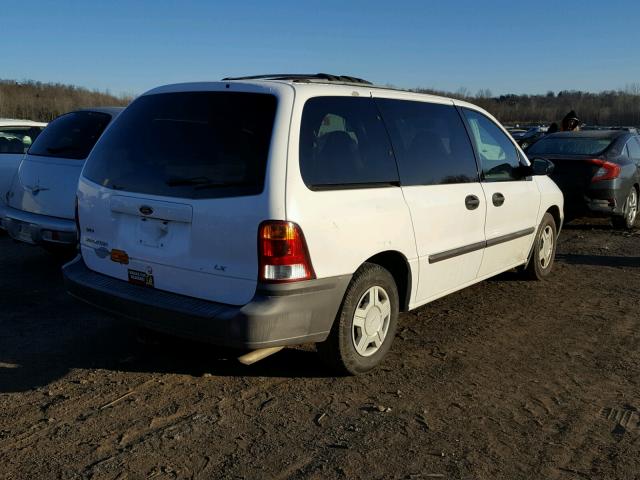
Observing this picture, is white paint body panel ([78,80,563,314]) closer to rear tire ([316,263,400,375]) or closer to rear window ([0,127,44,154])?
rear tire ([316,263,400,375])

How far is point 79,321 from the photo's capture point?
507 centimetres

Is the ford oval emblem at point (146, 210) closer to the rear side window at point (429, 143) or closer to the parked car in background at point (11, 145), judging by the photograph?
the rear side window at point (429, 143)

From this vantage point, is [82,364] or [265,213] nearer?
[265,213]

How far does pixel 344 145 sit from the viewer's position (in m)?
3.87

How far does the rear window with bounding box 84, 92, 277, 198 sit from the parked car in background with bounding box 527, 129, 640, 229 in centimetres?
718

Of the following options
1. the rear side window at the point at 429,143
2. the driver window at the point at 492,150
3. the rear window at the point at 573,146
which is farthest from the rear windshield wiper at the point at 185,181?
the rear window at the point at 573,146

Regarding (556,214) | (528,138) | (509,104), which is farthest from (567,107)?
(556,214)

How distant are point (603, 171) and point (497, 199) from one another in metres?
5.04

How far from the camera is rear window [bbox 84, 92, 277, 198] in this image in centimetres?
347

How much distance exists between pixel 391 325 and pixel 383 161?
1.10 m

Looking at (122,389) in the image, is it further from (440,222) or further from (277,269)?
(440,222)

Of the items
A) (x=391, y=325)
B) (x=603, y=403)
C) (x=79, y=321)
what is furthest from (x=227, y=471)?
(x=79, y=321)

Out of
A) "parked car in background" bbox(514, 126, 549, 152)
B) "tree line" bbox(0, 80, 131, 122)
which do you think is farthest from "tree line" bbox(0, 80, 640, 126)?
"parked car in background" bbox(514, 126, 549, 152)

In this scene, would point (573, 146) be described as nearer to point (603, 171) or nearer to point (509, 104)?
point (603, 171)
